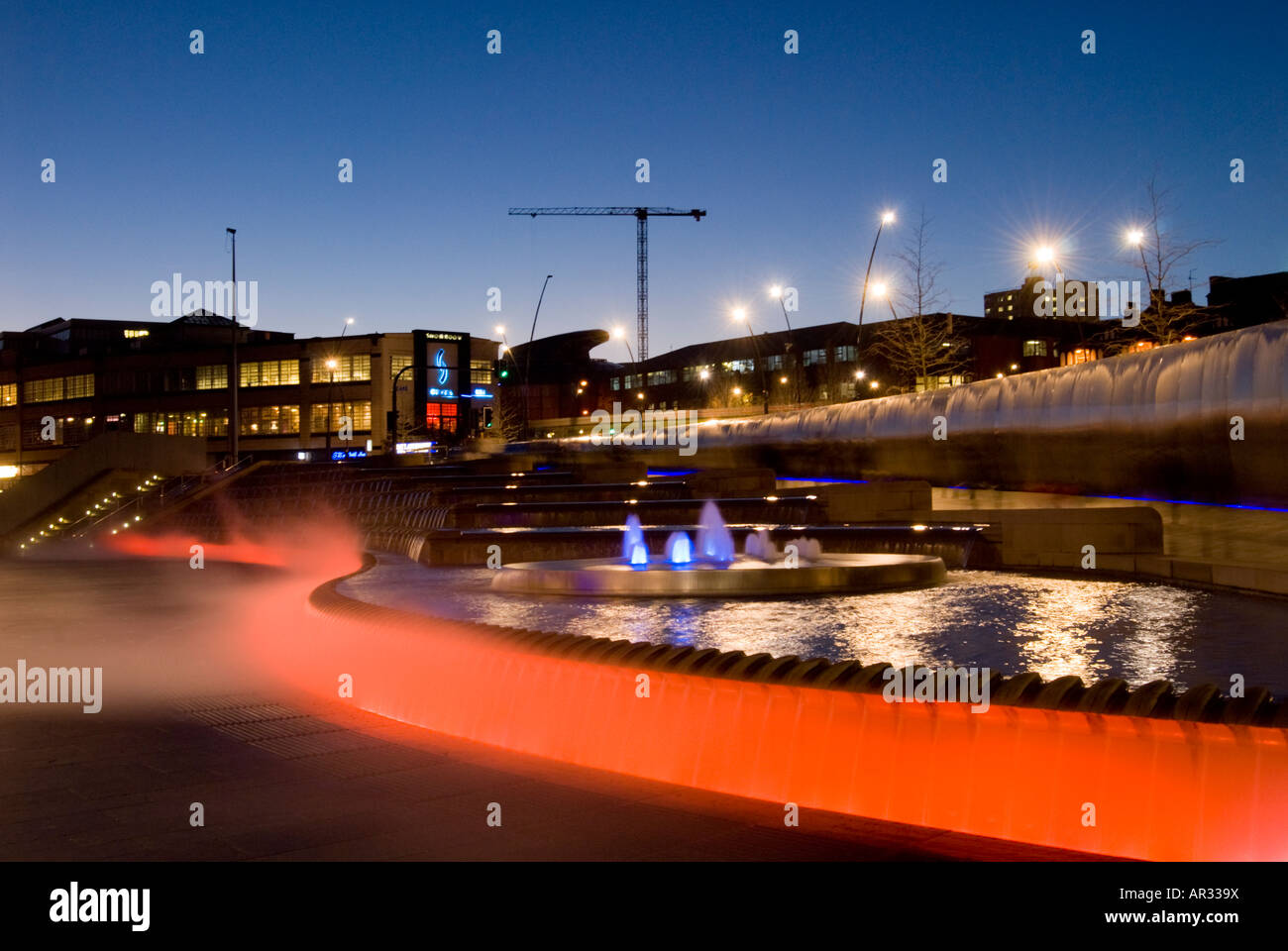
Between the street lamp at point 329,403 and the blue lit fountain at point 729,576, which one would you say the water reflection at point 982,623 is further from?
the street lamp at point 329,403

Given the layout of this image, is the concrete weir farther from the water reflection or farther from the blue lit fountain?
the blue lit fountain

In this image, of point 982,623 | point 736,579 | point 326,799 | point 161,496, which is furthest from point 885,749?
point 161,496

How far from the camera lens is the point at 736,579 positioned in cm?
1163

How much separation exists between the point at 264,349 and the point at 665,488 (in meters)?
93.7

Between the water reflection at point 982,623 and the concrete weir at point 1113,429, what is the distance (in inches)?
70.5

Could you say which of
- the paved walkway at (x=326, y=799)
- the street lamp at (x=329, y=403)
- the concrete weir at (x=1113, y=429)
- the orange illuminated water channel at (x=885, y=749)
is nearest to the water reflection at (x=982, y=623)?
the orange illuminated water channel at (x=885, y=749)

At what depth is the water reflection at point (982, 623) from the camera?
7.14 meters

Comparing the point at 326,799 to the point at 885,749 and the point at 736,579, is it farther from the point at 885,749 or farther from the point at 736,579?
the point at 736,579

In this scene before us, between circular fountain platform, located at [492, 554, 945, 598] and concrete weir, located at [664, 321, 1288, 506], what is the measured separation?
3.08 m

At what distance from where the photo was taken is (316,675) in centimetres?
1064

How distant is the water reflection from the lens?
7.14m

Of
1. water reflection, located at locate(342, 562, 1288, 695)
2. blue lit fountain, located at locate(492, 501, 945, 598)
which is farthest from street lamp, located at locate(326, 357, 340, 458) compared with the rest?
water reflection, located at locate(342, 562, 1288, 695)
